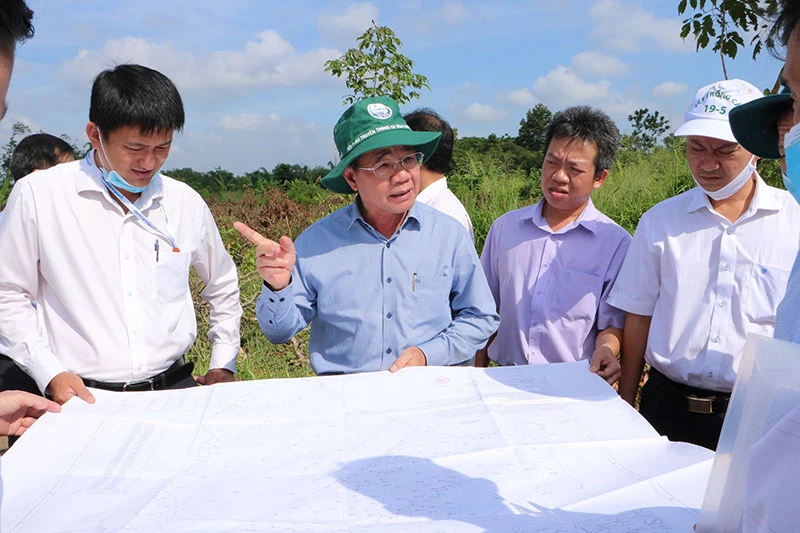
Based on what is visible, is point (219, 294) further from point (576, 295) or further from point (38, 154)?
point (38, 154)

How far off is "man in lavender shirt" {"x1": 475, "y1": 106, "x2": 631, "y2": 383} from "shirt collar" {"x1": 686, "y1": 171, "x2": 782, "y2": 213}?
1.56 feet

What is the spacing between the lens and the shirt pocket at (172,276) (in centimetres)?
277

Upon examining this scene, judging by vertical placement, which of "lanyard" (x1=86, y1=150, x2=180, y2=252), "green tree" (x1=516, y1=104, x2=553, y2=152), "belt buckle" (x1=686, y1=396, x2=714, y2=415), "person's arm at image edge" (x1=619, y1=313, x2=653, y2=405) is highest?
"green tree" (x1=516, y1=104, x2=553, y2=152)

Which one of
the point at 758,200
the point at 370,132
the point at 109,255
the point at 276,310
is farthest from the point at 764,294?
the point at 109,255

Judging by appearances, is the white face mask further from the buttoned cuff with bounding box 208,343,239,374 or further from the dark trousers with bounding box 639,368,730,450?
the buttoned cuff with bounding box 208,343,239,374

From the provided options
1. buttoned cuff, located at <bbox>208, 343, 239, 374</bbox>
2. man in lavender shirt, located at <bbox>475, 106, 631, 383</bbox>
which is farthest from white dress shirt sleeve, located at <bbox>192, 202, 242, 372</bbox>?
man in lavender shirt, located at <bbox>475, 106, 631, 383</bbox>

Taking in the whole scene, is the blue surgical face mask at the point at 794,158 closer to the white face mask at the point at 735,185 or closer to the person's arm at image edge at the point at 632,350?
the white face mask at the point at 735,185

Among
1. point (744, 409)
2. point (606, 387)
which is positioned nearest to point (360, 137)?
point (606, 387)

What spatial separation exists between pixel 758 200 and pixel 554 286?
0.91m

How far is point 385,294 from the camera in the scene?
9.02 ft

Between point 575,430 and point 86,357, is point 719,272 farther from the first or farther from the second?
point 86,357

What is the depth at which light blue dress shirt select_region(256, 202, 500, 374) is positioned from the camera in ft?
8.88

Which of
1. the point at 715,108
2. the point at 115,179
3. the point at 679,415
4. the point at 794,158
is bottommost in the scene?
the point at 679,415

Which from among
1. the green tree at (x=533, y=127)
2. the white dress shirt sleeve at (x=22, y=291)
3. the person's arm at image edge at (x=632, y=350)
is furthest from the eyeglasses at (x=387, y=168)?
the green tree at (x=533, y=127)
